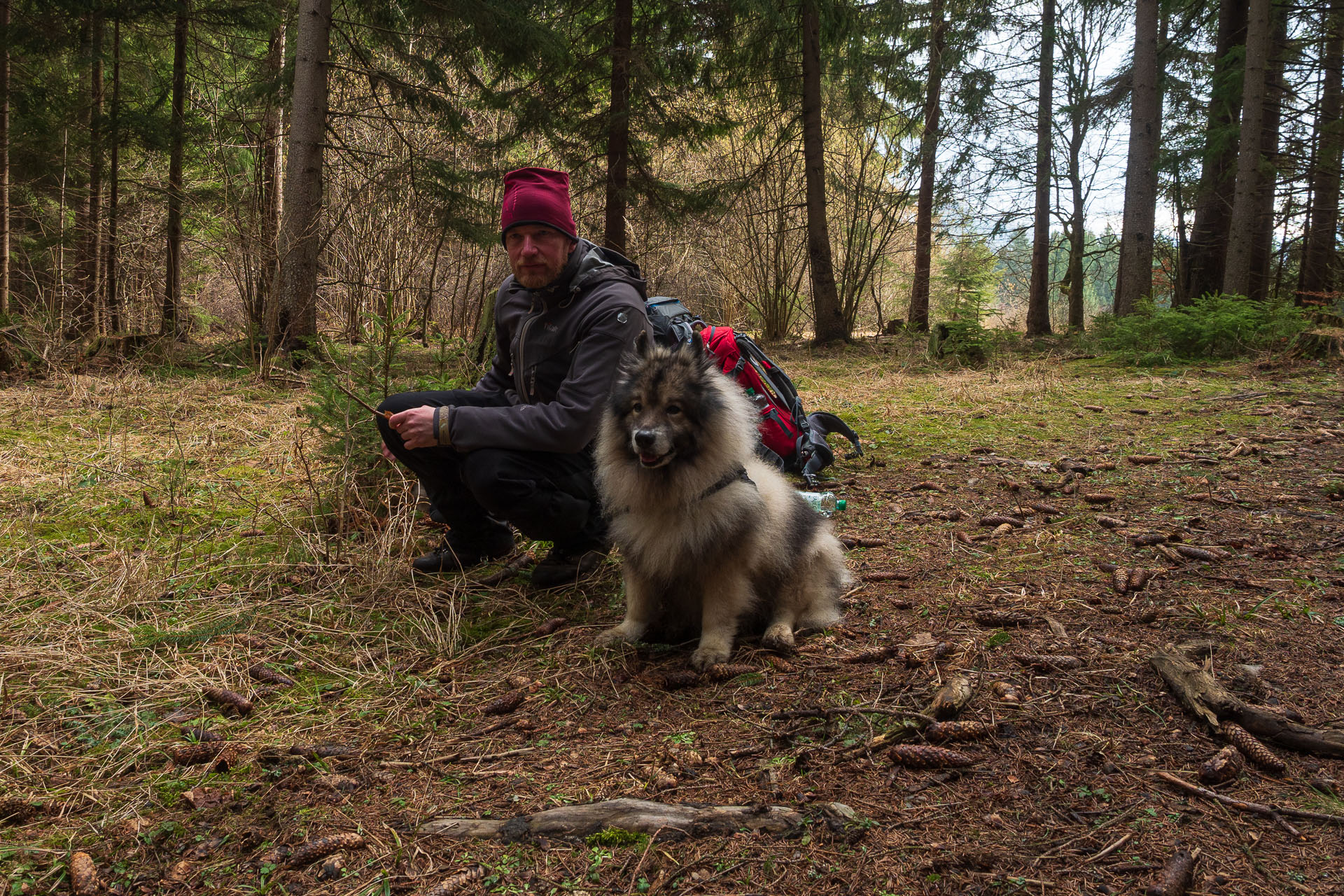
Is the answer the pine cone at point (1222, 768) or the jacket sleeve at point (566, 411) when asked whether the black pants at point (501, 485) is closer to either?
the jacket sleeve at point (566, 411)

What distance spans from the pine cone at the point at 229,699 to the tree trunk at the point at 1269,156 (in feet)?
46.8

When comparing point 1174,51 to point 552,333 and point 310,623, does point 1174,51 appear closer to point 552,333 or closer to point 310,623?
point 552,333

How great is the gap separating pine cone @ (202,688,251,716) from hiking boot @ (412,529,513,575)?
1208 millimetres

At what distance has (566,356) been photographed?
365 cm

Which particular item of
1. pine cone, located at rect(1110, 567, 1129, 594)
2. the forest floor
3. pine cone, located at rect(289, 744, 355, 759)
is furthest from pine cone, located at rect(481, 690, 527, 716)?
pine cone, located at rect(1110, 567, 1129, 594)

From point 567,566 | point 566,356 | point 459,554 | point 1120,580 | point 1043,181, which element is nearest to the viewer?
point 1120,580

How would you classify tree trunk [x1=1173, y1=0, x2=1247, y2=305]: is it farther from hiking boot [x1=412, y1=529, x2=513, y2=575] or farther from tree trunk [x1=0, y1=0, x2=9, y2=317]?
tree trunk [x1=0, y1=0, x2=9, y2=317]

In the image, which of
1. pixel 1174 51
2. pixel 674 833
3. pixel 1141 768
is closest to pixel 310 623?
pixel 674 833

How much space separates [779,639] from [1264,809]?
1.64m

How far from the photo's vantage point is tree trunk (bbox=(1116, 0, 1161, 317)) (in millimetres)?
11164

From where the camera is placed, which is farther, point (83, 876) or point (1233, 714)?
point (1233, 714)

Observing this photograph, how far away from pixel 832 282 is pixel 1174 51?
904cm

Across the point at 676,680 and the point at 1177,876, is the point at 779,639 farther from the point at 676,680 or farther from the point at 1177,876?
the point at 1177,876

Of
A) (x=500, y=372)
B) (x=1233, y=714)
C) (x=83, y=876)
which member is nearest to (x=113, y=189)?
(x=500, y=372)
